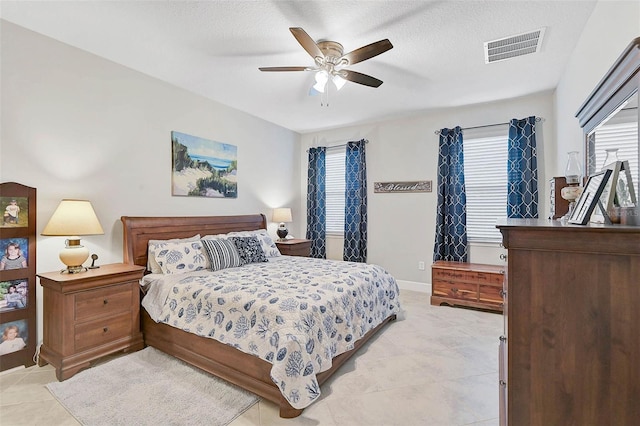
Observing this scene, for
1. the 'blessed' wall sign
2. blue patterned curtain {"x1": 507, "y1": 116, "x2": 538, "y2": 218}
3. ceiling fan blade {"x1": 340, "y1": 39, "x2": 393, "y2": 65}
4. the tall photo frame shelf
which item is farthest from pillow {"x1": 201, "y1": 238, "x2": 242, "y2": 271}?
blue patterned curtain {"x1": 507, "y1": 116, "x2": 538, "y2": 218}

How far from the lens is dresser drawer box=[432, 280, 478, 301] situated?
12.8 feet

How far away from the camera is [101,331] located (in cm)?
255

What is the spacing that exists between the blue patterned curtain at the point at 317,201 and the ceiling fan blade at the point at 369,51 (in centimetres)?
307

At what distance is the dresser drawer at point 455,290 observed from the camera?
12.8ft

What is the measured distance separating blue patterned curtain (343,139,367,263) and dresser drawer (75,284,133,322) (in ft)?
11.1

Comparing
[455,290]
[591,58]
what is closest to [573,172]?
[591,58]

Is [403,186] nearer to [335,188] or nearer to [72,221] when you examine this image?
[335,188]

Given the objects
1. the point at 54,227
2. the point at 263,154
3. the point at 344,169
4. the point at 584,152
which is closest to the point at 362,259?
the point at 344,169

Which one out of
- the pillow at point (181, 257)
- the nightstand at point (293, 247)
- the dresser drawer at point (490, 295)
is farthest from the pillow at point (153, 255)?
the dresser drawer at point (490, 295)

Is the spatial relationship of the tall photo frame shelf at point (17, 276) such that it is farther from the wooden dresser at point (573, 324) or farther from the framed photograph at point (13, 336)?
A: the wooden dresser at point (573, 324)

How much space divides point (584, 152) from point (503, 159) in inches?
78.2

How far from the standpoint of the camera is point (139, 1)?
85.3 inches

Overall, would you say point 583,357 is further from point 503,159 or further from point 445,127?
point 445,127

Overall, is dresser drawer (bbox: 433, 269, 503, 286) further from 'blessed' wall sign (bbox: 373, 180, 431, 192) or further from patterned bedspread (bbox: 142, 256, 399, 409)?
'blessed' wall sign (bbox: 373, 180, 431, 192)
